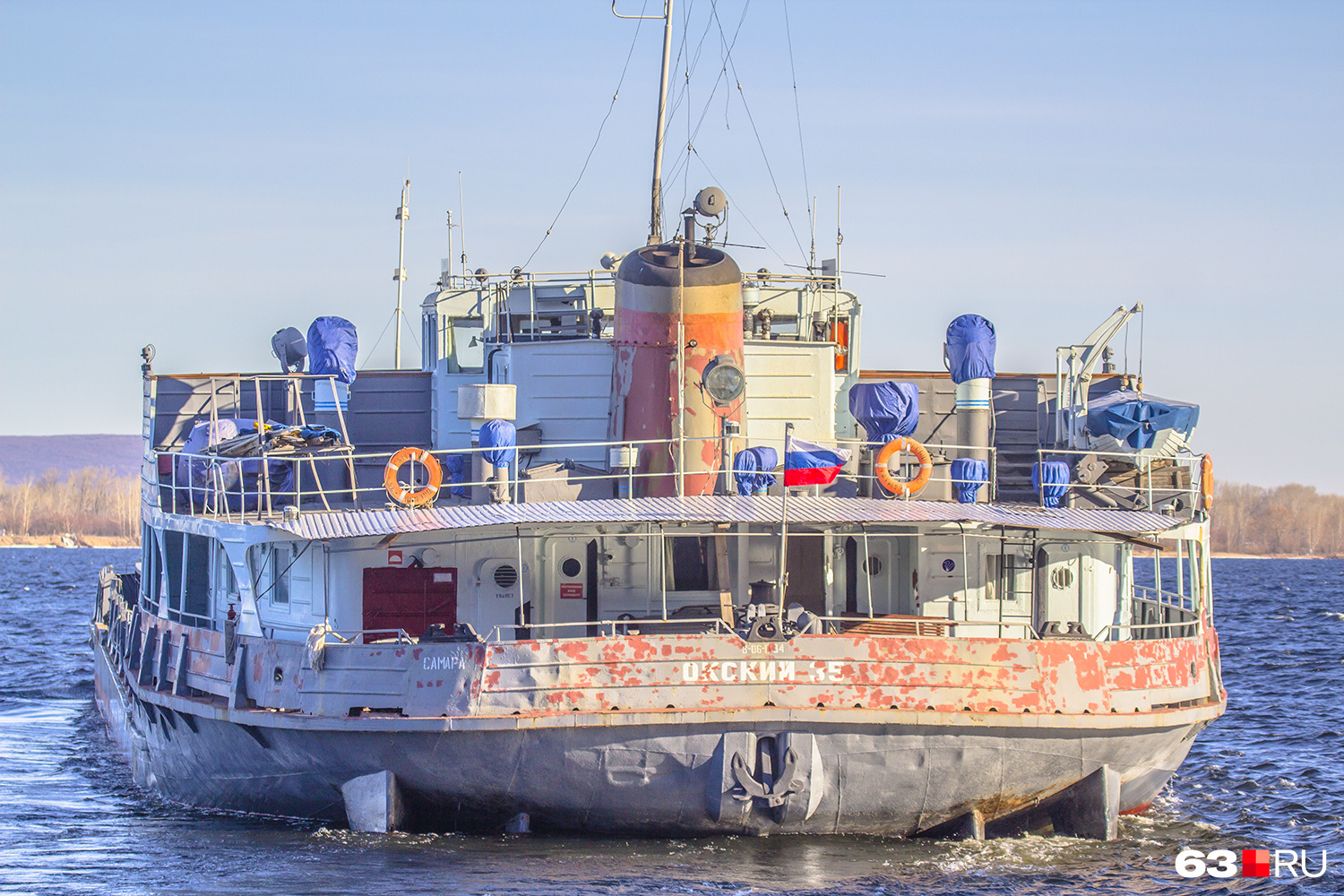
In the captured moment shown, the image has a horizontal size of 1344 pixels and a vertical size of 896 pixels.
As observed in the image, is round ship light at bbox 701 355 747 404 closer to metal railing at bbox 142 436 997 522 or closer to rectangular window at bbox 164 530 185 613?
metal railing at bbox 142 436 997 522

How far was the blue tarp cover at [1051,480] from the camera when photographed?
761 inches

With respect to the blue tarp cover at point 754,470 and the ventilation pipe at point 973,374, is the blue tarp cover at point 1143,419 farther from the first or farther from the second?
the blue tarp cover at point 754,470

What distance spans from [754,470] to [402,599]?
457 cm

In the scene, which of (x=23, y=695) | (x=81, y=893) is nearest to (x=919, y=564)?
(x=81, y=893)

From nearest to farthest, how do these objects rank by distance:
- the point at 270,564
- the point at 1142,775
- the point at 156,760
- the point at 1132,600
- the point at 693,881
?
the point at 693,881
the point at 1142,775
the point at 270,564
the point at 156,760
the point at 1132,600

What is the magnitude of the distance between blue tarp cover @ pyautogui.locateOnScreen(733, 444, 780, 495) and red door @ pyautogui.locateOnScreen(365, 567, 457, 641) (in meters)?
3.91

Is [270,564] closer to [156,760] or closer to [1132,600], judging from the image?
[156,760]

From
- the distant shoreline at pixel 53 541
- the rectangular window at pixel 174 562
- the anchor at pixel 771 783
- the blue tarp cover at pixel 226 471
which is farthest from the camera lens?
the distant shoreline at pixel 53 541

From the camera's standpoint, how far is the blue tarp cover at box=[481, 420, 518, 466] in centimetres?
1888

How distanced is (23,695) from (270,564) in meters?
18.6

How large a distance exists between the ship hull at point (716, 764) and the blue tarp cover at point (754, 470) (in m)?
3.91

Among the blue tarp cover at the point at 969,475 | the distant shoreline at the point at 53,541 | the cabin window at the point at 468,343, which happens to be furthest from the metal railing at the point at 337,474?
the distant shoreline at the point at 53,541

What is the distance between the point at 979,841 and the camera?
16.5 metres

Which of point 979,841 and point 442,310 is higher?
point 442,310
